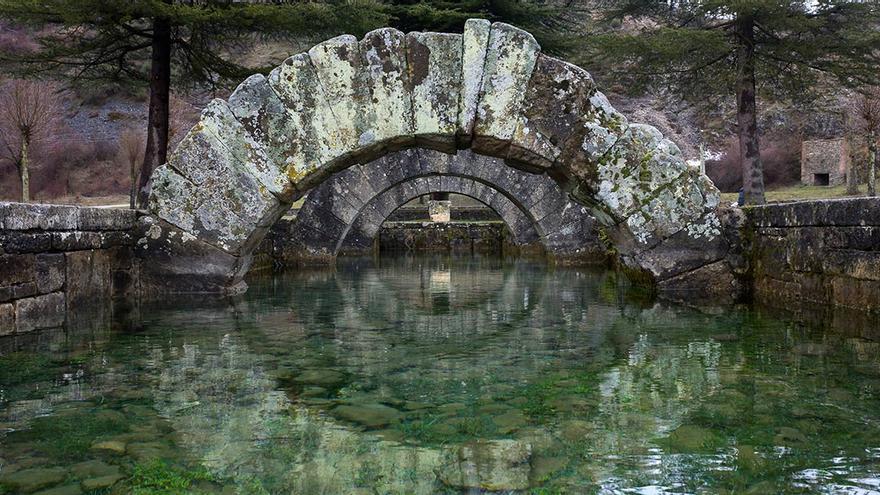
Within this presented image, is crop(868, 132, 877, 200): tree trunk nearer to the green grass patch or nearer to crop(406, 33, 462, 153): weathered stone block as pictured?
crop(406, 33, 462, 153): weathered stone block

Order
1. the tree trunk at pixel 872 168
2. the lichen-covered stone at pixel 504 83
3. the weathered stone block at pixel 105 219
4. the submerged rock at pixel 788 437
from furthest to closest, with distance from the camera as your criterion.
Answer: the tree trunk at pixel 872 168 → the lichen-covered stone at pixel 504 83 → the weathered stone block at pixel 105 219 → the submerged rock at pixel 788 437

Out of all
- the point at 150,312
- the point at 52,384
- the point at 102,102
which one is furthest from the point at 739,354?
the point at 102,102

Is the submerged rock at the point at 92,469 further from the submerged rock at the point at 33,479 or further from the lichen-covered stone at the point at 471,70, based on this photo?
the lichen-covered stone at the point at 471,70

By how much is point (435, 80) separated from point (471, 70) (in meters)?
0.34

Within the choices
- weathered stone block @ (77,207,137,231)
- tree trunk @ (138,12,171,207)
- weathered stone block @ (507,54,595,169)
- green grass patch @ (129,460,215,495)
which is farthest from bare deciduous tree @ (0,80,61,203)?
green grass patch @ (129,460,215,495)

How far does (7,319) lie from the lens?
527cm

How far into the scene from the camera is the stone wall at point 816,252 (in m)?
5.29

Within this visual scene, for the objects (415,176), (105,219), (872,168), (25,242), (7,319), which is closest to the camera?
(7,319)

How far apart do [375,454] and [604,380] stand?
1.52m

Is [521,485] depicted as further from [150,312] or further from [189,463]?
[150,312]

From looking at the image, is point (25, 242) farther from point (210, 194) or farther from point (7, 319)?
point (210, 194)

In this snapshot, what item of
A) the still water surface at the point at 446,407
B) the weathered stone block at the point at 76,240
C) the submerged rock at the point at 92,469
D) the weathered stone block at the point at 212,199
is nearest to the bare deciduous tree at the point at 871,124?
the still water surface at the point at 446,407

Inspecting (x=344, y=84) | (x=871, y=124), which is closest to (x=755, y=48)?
(x=871, y=124)

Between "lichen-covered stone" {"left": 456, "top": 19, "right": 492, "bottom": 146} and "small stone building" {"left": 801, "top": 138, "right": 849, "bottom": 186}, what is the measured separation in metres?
21.9
